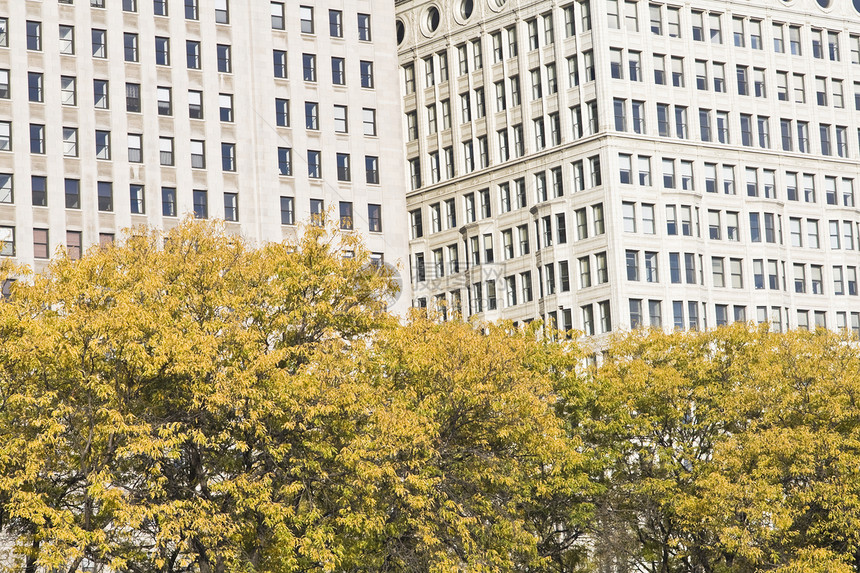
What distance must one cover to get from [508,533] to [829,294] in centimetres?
8498

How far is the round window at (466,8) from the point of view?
146 m

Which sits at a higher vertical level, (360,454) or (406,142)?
(406,142)

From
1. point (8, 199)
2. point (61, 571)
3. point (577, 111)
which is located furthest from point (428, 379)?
point (577, 111)

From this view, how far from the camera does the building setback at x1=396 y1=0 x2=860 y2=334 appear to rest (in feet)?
439

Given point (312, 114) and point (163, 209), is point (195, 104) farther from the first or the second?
point (312, 114)

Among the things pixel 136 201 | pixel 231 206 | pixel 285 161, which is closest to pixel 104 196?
pixel 136 201

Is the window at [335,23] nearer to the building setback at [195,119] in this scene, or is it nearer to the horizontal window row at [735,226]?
the building setback at [195,119]

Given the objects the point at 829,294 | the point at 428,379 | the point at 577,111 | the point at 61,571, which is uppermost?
the point at 577,111

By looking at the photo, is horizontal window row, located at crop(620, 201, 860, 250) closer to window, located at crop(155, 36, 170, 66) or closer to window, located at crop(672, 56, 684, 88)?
window, located at crop(672, 56, 684, 88)

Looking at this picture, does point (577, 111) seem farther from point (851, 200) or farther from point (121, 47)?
point (121, 47)

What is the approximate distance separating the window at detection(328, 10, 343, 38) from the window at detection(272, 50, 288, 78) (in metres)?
4.21

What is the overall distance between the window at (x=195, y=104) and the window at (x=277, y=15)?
8112mm

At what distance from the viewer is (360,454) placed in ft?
192

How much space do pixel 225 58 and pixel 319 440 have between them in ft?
202
